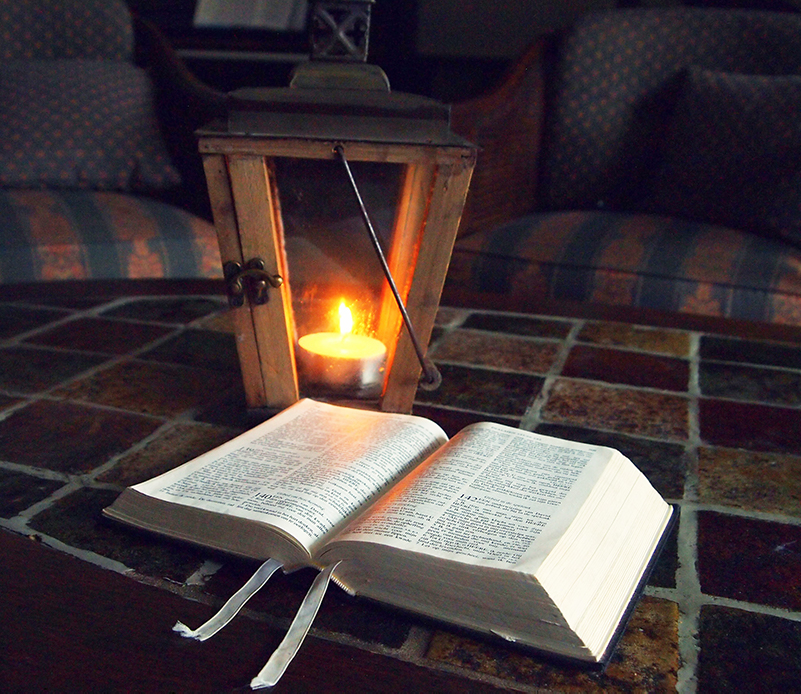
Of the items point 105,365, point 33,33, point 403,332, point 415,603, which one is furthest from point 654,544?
point 33,33

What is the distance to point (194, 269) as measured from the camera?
2.00 meters

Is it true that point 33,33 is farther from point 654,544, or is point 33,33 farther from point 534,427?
point 654,544

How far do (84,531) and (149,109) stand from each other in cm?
195

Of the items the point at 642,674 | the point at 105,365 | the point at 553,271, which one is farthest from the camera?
the point at 553,271

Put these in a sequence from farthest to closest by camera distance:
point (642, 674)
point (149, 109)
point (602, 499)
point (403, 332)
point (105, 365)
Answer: point (149, 109) < point (105, 365) < point (403, 332) < point (602, 499) < point (642, 674)

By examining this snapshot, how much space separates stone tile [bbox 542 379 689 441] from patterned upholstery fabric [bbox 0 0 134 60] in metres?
2.06

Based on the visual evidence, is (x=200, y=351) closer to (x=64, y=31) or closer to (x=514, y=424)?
(x=514, y=424)

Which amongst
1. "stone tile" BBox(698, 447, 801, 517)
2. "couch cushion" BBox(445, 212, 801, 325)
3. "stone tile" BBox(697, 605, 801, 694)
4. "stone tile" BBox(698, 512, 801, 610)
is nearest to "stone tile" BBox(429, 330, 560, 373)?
"stone tile" BBox(698, 447, 801, 517)

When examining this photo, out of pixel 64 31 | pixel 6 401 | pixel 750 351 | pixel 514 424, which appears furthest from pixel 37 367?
pixel 64 31

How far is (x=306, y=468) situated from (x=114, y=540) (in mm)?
143

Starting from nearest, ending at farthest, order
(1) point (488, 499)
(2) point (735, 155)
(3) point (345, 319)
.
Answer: (1) point (488, 499) → (3) point (345, 319) → (2) point (735, 155)

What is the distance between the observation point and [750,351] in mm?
1096

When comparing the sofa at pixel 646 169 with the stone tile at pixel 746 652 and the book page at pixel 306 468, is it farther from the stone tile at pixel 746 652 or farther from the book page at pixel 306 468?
the stone tile at pixel 746 652

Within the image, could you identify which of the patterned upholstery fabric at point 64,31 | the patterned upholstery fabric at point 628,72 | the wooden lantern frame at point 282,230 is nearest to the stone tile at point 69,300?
the wooden lantern frame at point 282,230
